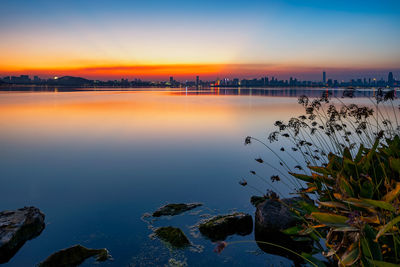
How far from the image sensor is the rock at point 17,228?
5676 mm

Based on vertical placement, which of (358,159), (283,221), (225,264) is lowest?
(225,264)

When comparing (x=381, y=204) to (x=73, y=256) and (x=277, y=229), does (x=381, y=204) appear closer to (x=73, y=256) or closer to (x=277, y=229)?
(x=277, y=229)

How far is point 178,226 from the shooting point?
6977 mm

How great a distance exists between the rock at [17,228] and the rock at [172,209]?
270cm

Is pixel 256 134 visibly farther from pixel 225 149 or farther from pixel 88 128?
pixel 88 128

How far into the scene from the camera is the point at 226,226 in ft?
21.9

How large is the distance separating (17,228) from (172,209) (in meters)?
3.49

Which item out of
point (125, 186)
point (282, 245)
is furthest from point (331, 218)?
point (125, 186)

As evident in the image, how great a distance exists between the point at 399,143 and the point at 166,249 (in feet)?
15.4

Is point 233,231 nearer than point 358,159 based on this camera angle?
No

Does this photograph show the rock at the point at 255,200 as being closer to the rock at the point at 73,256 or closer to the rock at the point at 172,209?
the rock at the point at 172,209

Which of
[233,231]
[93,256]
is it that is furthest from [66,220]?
[233,231]

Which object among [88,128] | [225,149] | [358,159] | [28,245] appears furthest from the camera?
[88,128]

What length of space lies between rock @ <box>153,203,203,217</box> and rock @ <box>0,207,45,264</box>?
2.70 metres
